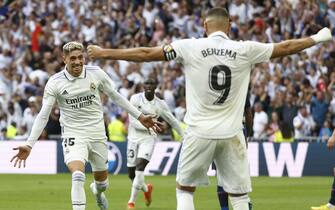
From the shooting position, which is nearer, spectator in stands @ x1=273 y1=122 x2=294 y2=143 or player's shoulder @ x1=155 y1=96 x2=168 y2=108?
player's shoulder @ x1=155 y1=96 x2=168 y2=108

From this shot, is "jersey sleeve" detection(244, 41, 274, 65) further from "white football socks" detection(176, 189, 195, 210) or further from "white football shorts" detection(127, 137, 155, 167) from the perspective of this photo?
"white football shorts" detection(127, 137, 155, 167)

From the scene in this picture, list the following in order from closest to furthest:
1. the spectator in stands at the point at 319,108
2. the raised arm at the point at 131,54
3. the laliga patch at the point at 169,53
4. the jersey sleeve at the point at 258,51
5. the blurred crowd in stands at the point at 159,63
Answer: the raised arm at the point at 131,54
the laliga patch at the point at 169,53
the jersey sleeve at the point at 258,51
the spectator in stands at the point at 319,108
the blurred crowd in stands at the point at 159,63

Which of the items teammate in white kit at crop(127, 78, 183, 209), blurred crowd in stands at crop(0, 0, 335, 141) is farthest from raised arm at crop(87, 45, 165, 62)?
blurred crowd in stands at crop(0, 0, 335, 141)

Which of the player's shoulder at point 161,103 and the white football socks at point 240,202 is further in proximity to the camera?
the player's shoulder at point 161,103

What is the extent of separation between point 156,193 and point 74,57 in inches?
350

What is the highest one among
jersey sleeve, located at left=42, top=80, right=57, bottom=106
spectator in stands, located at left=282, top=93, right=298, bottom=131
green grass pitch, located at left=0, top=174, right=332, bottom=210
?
jersey sleeve, located at left=42, top=80, right=57, bottom=106

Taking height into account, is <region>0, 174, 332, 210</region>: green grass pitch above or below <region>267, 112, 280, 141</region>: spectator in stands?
below

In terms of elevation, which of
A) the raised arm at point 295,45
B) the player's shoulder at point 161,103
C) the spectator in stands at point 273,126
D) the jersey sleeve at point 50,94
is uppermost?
the raised arm at point 295,45

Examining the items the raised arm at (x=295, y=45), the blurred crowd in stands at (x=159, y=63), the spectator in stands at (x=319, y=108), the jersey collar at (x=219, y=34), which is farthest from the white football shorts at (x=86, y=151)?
the spectator in stands at (x=319, y=108)

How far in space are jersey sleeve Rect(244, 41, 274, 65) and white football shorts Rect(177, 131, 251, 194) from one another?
34.3 inches

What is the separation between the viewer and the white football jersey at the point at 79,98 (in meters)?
15.4

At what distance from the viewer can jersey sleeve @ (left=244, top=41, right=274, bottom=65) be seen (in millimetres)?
11328

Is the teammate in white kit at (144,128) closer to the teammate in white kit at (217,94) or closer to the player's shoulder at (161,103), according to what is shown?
the player's shoulder at (161,103)

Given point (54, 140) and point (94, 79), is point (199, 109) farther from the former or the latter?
point (54, 140)
